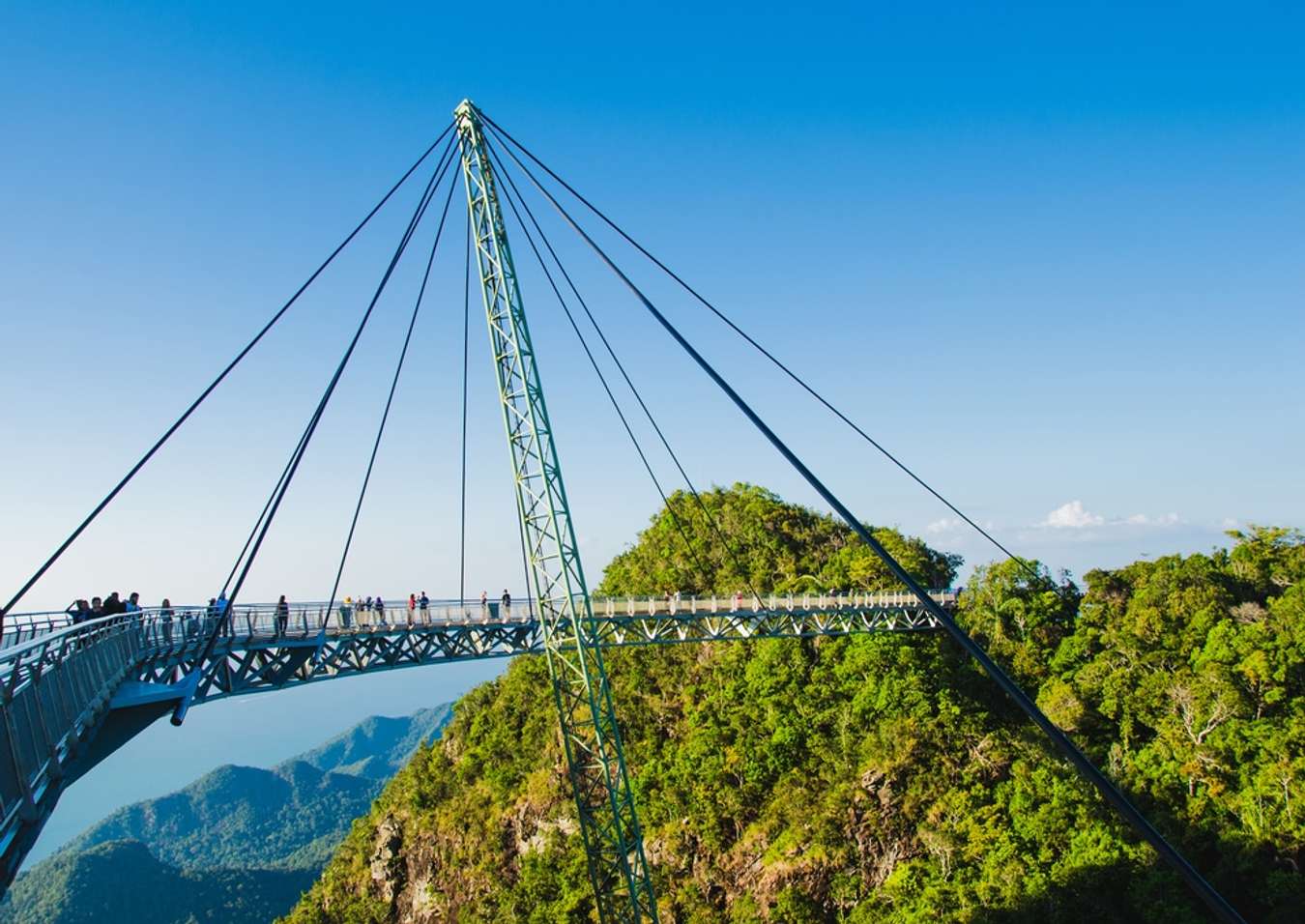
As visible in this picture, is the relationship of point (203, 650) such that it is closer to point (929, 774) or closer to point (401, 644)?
point (401, 644)

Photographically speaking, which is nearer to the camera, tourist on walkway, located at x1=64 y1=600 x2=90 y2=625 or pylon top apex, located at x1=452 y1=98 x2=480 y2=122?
tourist on walkway, located at x1=64 y1=600 x2=90 y2=625

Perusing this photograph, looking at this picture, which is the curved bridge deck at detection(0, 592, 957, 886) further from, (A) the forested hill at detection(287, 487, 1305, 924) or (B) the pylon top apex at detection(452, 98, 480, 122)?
(B) the pylon top apex at detection(452, 98, 480, 122)

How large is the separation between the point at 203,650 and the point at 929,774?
31383 mm

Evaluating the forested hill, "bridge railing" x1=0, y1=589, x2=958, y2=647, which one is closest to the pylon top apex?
"bridge railing" x1=0, y1=589, x2=958, y2=647

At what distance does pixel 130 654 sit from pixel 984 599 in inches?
1703

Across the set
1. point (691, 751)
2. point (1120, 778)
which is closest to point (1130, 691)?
point (1120, 778)

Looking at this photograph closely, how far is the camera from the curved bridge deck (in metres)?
8.15

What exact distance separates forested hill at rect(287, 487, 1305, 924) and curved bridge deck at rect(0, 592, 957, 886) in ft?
20.9

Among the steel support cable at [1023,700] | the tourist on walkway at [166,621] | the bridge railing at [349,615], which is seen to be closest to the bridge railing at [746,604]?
the bridge railing at [349,615]

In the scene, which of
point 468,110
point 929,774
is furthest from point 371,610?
point 929,774

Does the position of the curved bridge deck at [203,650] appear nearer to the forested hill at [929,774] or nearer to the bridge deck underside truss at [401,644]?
the bridge deck underside truss at [401,644]

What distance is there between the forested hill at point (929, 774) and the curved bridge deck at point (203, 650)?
638 cm

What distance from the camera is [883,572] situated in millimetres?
49812

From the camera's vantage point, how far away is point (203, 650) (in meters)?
16.3
